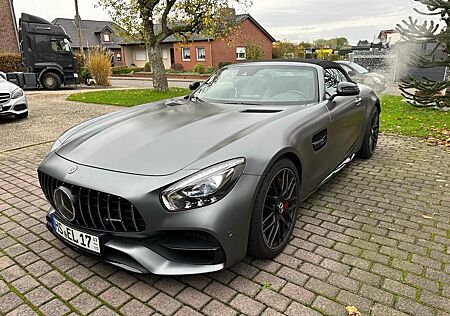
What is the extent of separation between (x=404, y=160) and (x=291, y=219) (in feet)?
10.4

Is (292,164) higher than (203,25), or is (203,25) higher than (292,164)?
(203,25)

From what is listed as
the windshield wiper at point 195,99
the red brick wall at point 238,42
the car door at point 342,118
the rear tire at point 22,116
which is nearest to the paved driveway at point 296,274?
the car door at point 342,118

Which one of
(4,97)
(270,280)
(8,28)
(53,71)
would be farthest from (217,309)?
(8,28)

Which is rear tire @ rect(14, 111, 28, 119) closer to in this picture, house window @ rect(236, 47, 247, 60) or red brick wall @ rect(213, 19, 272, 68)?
red brick wall @ rect(213, 19, 272, 68)

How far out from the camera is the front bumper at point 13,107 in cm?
787

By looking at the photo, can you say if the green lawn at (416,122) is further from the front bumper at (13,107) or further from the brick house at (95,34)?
the brick house at (95,34)

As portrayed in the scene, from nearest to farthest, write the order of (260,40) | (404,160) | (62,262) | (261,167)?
(261,167) < (62,262) < (404,160) < (260,40)

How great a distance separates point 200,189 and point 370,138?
3.73m

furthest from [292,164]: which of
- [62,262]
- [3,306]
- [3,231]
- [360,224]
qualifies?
[3,231]

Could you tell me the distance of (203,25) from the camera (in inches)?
510

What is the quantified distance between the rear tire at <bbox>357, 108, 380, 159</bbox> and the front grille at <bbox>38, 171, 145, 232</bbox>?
12.2ft

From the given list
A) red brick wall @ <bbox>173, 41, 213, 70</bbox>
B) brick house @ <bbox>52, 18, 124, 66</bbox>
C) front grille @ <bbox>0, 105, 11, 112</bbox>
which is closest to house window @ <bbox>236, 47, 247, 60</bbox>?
red brick wall @ <bbox>173, 41, 213, 70</bbox>

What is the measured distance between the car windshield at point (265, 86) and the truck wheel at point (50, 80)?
623 inches

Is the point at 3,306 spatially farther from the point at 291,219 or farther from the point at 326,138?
the point at 326,138
